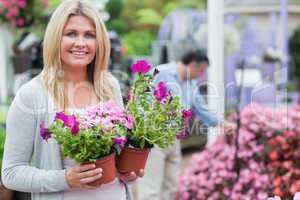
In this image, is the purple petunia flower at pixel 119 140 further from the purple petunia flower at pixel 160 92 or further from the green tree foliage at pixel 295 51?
the green tree foliage at pixel 295 51

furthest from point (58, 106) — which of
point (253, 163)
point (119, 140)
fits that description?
point (253, 163)

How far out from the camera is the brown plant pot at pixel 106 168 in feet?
5.76

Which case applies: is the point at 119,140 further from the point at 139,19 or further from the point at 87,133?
the point at 139,19

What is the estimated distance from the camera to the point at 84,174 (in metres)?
1.74

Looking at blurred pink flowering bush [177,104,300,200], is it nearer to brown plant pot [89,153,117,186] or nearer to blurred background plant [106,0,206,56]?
brown plant pot [89,153,117,186]

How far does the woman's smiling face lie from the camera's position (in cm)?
190

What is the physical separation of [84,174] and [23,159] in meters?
0.23

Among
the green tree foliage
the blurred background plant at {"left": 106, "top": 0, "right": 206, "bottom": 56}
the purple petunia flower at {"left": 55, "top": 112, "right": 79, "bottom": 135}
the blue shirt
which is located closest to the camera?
the purple petunia flower at {"left": 55, "top": 112, "right": 79, "bottom": 135}

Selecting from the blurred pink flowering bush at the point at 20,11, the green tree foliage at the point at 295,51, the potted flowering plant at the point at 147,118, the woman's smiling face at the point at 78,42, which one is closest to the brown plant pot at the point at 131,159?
the potted flowering plant at the point at 147,118

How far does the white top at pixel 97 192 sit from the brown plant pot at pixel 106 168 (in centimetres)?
10

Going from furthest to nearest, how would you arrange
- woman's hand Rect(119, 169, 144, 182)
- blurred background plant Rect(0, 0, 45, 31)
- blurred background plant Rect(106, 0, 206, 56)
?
blurred background plant Rect(106, 0, 206, 56), blurred background plant Rect(0, 0, 45, 31), woman's hand Rect(119, 169, 144, 182)

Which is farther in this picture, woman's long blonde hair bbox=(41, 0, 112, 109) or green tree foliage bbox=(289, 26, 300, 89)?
green tree foliage bbox=(289, 26, 300, 89)

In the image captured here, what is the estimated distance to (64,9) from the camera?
1.89 m

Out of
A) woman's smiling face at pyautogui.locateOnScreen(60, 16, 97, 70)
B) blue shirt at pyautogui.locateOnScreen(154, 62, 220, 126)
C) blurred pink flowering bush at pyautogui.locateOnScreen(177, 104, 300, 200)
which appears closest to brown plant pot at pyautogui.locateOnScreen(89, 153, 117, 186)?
woman's smiling face at pyautogui.locateOnScreen(60, 16, 97, 70)
